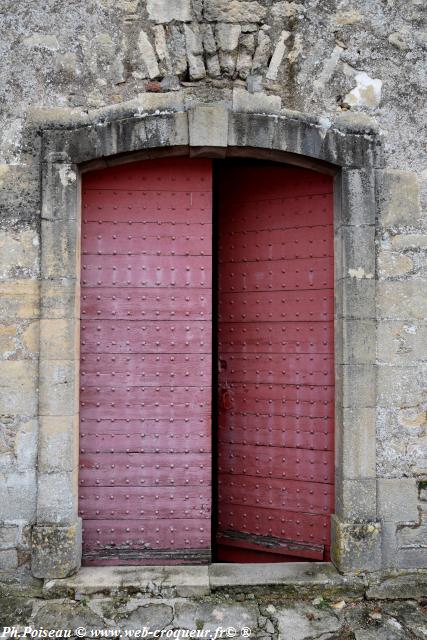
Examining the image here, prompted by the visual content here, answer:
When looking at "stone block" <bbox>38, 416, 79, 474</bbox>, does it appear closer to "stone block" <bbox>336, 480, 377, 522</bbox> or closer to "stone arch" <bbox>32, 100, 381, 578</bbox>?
"stone arch" <bbox>32, 100, 381, 578</bbox>

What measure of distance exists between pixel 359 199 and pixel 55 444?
8.14 ft

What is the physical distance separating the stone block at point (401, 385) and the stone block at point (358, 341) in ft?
0.44

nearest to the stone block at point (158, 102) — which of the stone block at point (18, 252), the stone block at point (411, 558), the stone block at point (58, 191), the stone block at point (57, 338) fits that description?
the stone block at point (58, 191)

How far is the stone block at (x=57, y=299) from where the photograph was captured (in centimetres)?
360

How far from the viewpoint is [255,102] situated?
3.72m

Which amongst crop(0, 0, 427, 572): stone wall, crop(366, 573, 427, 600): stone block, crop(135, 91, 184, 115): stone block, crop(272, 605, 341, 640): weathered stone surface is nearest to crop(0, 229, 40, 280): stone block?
crop(0, 0, 427, 572): stone wall

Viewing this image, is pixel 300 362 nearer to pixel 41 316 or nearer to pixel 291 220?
pixel 291 220

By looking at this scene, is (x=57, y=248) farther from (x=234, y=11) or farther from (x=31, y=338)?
(x=234, y=11)

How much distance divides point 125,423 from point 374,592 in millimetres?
1875

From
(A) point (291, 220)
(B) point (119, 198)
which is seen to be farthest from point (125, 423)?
(A) point (291, 220)

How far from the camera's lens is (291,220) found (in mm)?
4020

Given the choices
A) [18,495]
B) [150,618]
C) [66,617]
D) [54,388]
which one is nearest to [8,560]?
[18,495]

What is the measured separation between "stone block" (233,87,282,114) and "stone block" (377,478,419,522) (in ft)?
8.18

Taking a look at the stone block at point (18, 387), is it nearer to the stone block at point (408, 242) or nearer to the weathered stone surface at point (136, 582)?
the weathered stone surface at point (136, 582)
